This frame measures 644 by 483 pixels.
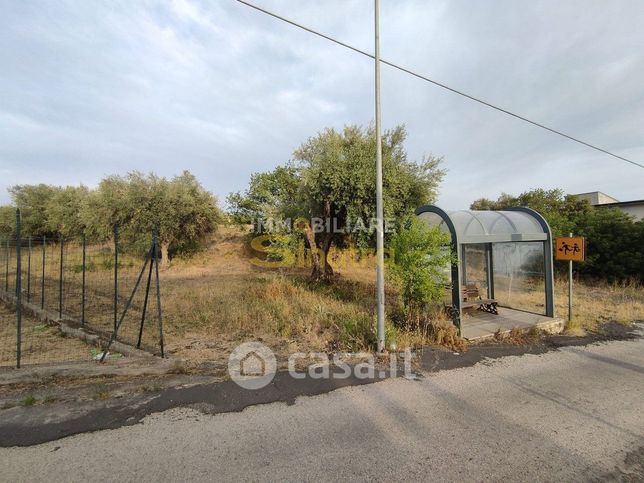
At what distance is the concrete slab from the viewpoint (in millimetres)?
6703

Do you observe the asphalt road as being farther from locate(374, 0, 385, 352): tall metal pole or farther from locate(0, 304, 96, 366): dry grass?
locate(0, 304, 96, 366): dry grass

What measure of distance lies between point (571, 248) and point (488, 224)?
216 centimetres

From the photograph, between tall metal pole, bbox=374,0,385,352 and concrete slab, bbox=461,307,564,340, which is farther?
concrete slab, bbox=461,307,564,340

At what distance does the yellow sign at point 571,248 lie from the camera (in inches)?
288

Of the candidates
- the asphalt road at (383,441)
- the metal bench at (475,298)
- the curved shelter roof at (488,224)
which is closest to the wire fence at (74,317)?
the asphalt road at (383,441)

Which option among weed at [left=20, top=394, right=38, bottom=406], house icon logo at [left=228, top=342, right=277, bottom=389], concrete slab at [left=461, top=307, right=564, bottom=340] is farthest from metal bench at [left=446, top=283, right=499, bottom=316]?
weed at [left=20, top=394, right=38, bottom=406]

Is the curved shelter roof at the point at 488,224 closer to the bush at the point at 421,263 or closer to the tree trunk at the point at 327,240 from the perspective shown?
the bush at the point at 421,263

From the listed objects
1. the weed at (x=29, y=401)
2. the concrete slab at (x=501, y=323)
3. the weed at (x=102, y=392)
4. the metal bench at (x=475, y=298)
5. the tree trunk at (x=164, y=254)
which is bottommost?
Answer: the weed at (x=102, y=392)

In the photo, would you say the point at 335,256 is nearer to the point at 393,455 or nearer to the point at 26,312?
the point at 26,312

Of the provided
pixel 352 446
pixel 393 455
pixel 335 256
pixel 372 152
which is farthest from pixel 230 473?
pixel 335 256

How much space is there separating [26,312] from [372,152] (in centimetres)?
1154

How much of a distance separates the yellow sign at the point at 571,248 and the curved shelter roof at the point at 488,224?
396 millimetres

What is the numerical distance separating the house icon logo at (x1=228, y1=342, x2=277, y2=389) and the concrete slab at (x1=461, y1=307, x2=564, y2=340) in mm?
4044

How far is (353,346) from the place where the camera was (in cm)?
572
